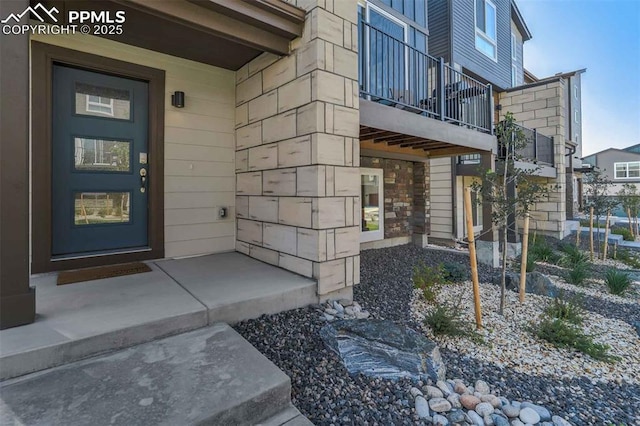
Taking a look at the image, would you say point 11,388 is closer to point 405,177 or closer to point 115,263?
point 115,263

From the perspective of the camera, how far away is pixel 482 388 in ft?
6.41

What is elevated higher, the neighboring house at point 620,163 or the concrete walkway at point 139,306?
the neighboring house at point 620,163

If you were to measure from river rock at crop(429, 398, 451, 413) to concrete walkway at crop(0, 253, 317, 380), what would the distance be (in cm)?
131

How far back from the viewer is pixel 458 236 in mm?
7488

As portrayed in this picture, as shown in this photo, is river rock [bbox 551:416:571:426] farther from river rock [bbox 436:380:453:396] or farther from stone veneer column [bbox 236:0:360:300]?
stone veneer column [bbox 236:0:360:300]

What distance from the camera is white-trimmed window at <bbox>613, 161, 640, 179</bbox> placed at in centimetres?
2183

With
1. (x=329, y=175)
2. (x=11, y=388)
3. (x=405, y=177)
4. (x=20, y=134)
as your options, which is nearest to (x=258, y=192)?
(x=329, y=175)

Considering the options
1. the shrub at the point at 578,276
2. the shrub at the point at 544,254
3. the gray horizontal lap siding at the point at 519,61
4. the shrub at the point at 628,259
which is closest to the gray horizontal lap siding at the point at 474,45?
the gray horizontal lap siding at the point at 519,61

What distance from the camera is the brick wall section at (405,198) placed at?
6.39m

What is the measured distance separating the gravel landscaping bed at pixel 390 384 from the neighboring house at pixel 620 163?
25772 millimetres

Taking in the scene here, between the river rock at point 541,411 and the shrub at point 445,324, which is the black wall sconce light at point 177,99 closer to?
the shrub at point 445,324

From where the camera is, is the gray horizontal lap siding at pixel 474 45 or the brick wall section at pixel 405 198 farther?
the gray horizontal lap siding at pixel 474 45

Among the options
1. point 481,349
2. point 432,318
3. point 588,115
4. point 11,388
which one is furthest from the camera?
point 588,115

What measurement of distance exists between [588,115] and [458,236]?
18022 millimetres
